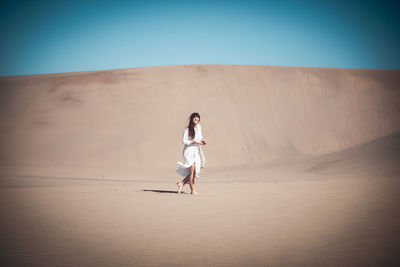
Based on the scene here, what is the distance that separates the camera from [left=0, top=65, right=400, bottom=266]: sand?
12.5 feet

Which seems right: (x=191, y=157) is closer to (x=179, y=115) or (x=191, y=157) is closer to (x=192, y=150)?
(x=192, y=150)

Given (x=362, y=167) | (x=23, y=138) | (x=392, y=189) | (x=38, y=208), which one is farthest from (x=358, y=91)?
(x=38, y=208)

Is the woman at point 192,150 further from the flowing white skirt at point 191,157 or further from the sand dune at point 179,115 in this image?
the sand dune at point 179,115

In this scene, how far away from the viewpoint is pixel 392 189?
782 cm

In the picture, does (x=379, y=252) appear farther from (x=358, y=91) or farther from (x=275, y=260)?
(x=358, y=91)

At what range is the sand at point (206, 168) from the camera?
380 centimetres

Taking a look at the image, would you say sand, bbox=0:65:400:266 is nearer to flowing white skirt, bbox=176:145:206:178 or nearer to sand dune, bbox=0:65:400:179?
sand dune, bbox=0:65:400:179

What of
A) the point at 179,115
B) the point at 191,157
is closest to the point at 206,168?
the point at 179,115

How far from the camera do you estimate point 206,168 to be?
21.7 meters

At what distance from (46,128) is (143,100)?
299 inches

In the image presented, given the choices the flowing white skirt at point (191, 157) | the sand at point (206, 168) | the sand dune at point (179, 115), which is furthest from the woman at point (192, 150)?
the sand dune at point (179, 115)

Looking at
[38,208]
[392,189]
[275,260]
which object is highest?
[392,189]

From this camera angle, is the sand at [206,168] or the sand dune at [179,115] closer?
the sand at [206,168]

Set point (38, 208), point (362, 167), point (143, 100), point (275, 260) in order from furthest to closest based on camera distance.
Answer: point (143, 100) → point (362, 167) → point (38, 208) → point (275, 260)
